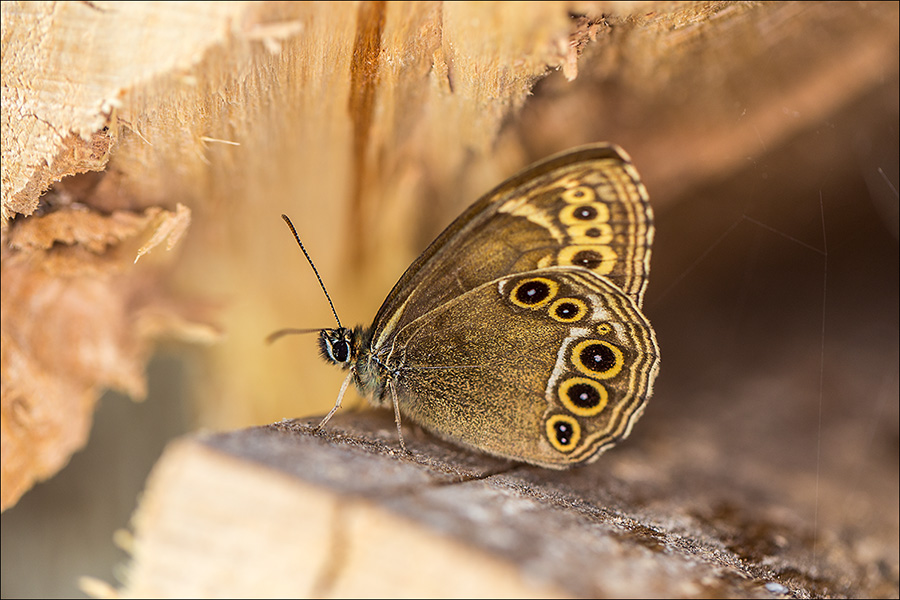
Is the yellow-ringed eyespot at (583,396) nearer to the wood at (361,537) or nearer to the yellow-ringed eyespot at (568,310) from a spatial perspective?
the yellow-ringed eyespot at (568,310)

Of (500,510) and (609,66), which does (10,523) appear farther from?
(609,66)

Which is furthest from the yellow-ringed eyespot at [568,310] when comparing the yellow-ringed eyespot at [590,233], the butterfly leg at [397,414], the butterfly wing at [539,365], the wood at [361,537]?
the wood at [361,537]

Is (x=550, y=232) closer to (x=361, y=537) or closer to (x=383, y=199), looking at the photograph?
(x=383, y=199)


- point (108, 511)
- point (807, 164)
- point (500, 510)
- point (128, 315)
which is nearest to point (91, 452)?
point (108, 511)

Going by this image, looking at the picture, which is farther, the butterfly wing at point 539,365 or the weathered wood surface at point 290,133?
the butterfly wing at point 539,365

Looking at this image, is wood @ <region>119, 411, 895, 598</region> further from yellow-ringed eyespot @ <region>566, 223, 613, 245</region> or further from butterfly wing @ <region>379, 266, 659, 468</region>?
yellow-ringed eyespot @ <region>566, 223, 613, 245</region>

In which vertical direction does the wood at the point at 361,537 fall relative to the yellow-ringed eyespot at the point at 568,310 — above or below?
below

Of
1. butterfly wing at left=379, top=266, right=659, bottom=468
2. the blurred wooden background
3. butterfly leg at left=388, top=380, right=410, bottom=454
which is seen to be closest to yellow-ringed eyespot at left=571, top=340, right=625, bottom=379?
butterfly wing at left=379, top=266, right=659, bottom=468
